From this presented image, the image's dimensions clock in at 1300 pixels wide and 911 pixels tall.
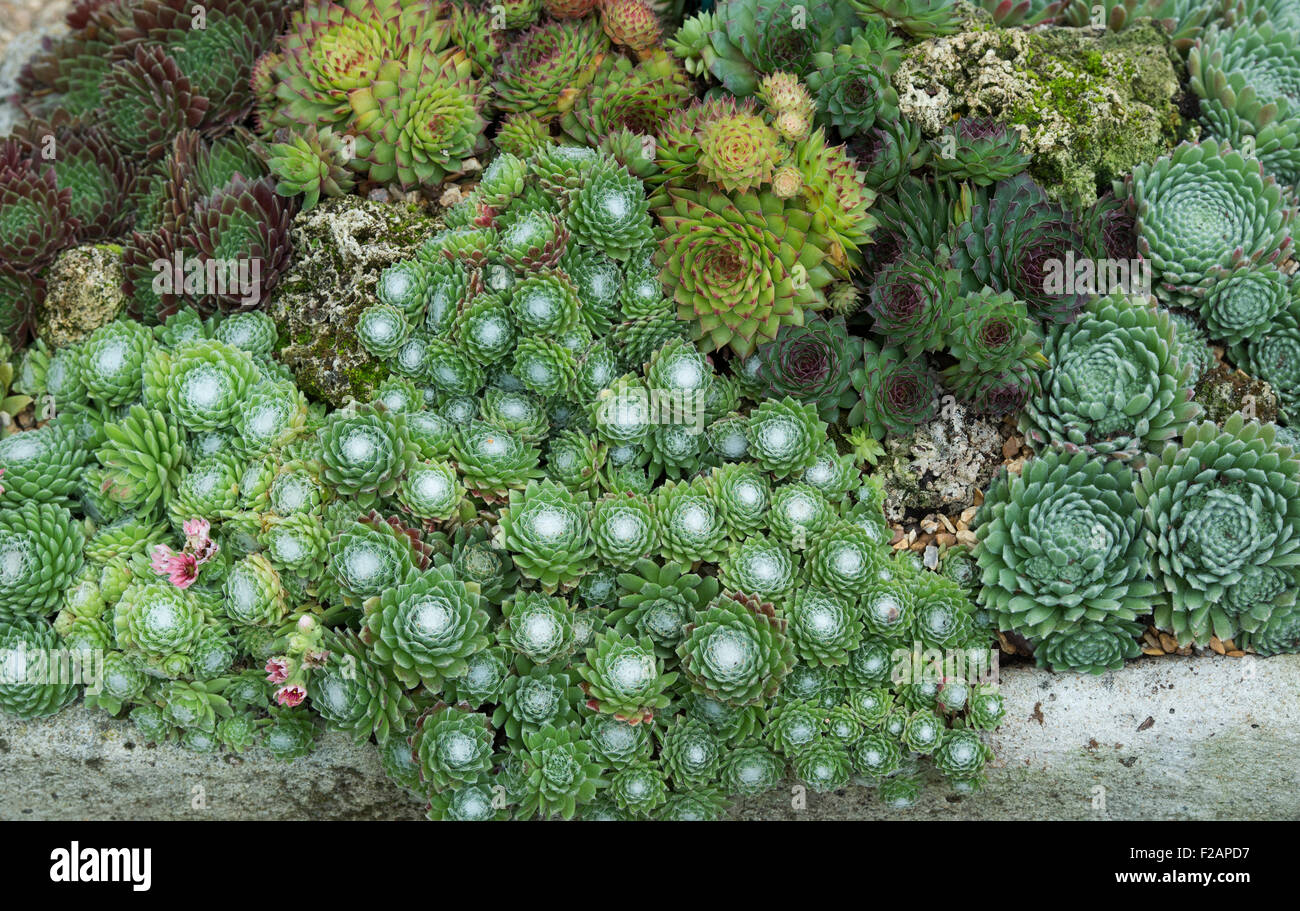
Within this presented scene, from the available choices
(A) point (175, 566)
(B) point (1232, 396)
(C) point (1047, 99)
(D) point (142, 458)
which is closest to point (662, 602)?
(A) point (175, 566)

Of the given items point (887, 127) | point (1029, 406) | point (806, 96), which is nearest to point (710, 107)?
point (806, 96)

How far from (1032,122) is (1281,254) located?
0.94 meters

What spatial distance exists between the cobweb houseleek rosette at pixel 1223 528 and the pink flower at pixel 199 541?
282 centimetres

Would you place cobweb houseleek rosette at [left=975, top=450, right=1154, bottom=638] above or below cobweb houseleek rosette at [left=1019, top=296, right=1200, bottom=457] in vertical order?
below

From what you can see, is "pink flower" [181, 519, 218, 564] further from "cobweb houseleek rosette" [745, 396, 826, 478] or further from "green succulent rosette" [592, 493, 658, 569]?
"cobweb houseleek rosette" [745, 396, 826, 478]

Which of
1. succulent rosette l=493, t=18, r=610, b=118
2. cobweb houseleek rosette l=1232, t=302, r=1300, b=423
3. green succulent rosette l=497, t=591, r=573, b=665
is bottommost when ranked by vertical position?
green succulent rosette l=497, t=591, r=573, b=665

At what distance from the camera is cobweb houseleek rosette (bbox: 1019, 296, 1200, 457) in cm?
323

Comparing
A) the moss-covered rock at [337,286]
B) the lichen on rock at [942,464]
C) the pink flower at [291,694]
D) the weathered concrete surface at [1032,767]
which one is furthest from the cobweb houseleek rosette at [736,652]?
the moss-covered rock at [337,286]

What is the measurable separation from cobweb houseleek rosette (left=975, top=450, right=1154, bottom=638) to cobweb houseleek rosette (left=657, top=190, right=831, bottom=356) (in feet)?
2.94

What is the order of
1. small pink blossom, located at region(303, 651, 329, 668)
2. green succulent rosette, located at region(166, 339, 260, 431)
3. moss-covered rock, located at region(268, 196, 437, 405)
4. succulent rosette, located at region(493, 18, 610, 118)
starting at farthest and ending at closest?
succulent rosette, located at region(493, 18, 610, 118), moss-covered rock, located at region(268, 196, 437, 405), green succulent rosette, located at region(166, 339, 260, 431), small pink blossom, located at region(303, 651, 329, 668)

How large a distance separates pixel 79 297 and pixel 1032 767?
3.52 m

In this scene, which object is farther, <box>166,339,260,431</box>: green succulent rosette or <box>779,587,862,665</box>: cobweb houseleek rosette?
<box>166,339,260,431</box>: green succulent rosette

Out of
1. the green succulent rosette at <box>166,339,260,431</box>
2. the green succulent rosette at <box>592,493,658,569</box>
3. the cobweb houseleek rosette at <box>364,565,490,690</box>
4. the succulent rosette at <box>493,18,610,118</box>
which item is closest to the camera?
the cobweb houseleek rosette at <box>364,565,490,690</box>

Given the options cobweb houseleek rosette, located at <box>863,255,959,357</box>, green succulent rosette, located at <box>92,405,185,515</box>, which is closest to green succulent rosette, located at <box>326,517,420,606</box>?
green succulent rosette, located at <box>92,405,185,515</box>
